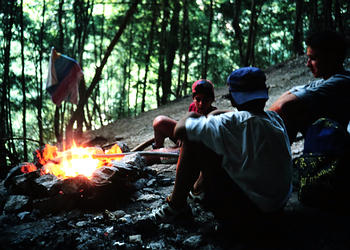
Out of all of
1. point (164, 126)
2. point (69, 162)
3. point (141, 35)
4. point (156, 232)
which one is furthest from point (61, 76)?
point (141, 35)

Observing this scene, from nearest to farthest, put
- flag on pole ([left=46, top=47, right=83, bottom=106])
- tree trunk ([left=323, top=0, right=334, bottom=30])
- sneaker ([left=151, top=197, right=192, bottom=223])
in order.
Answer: sneaker ([left=151, top=197, right=192, bottom=223]), flag on pole ([left=46, top=47, right=83, bottom=106]), tree trunk ([left=323, top=0, right=334, bottom=30])

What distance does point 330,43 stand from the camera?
2.27m

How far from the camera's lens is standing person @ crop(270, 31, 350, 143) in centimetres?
221

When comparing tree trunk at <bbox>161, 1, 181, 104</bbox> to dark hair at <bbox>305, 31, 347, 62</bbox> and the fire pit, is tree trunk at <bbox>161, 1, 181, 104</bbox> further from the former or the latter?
dark hair at <bbox>305, 31, 347, 62</bbox>

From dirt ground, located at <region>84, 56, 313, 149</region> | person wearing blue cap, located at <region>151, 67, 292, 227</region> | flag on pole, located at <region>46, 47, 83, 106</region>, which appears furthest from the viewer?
dirt ground, located at <region>84, 56, 313, 149</region>

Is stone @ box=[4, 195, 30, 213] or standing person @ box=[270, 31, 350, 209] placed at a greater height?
standing person @ box=[270, 31, 350, 209]

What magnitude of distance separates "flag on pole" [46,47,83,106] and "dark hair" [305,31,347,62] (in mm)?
4734

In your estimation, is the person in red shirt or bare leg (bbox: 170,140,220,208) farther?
the person in red shirt

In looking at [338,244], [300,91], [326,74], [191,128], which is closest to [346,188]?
[338,244]

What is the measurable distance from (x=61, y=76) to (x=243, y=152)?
193 inches

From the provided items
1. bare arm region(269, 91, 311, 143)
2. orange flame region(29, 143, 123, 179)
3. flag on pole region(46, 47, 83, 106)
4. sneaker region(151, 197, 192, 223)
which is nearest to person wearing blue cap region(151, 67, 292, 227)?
sneaker region(151, 197, 192, 223)

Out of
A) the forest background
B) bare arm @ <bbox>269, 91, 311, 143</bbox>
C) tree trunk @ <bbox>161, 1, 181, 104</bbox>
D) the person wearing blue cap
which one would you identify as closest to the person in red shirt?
bare arm @ <bbox>269, 91, 311, 143</bbox>

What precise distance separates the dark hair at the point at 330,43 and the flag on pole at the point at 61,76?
15.5ft

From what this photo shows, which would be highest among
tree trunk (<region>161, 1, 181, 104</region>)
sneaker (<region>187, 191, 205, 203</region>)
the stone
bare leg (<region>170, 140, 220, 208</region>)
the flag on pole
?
tree trunk (<region>161, 1, 181, 104</region>)
